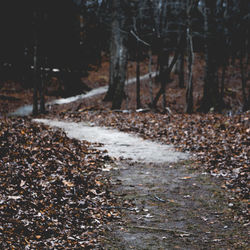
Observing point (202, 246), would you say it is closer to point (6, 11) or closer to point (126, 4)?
point (126, 4)

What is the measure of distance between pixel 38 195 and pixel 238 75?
34.0 meters

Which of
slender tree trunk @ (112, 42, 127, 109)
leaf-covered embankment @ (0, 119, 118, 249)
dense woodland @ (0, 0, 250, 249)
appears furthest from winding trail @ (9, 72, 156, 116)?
leaf-covered embankment @ (0, 119, 118, 249)

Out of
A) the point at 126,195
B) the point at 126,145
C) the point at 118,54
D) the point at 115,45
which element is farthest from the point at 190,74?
the point at 126,195

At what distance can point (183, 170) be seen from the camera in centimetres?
907

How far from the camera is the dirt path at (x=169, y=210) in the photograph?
5.19 m

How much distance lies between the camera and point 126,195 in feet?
23.6

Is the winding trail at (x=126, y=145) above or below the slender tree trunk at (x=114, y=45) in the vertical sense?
below

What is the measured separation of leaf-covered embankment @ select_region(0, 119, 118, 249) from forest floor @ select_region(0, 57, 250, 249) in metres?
0.02

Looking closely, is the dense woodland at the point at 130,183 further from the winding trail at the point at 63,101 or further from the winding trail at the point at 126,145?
the winding trail at the point at 63,101

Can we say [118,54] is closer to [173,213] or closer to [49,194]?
[49,194]

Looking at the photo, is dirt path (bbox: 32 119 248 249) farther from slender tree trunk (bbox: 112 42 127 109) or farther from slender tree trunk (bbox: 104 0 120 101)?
slender tree trunk (bbox: 104 0 120 101)

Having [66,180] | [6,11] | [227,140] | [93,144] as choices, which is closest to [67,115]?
[93,144]

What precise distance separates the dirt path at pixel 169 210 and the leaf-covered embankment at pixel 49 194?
0.40m

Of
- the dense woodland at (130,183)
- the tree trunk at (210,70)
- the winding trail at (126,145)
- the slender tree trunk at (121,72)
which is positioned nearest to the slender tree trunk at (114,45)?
the slender tree trunk at (121,72)
